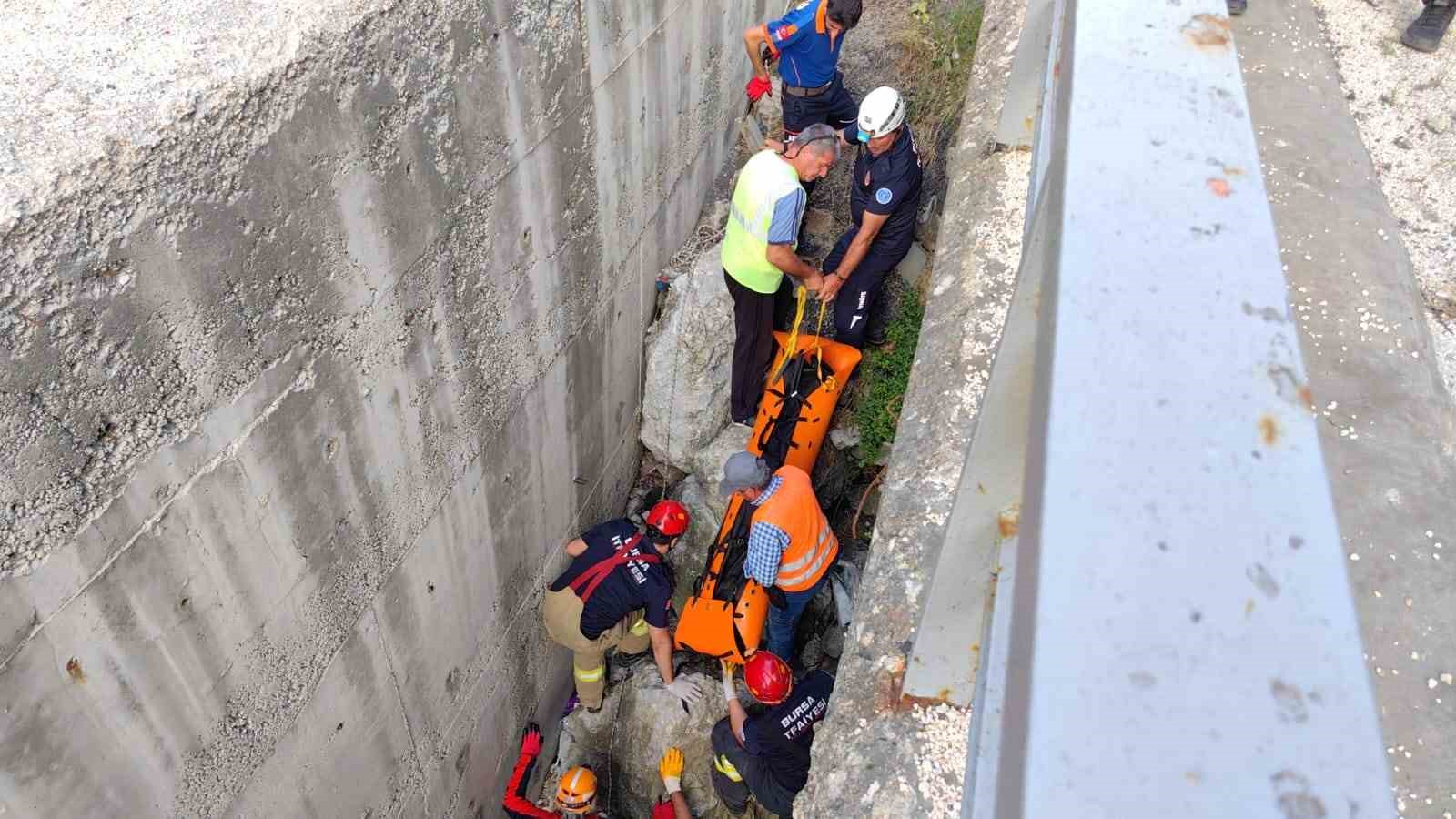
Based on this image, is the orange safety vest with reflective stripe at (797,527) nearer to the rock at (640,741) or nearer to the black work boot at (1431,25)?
the rock at (640,741)

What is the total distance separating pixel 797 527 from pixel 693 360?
143 cm

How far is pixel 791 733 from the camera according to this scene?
4.38 metres

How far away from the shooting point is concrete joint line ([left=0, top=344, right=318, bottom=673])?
7.16 feet

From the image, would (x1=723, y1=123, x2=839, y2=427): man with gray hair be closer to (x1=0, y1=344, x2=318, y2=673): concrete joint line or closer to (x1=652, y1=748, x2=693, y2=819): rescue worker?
(x1=652, y1=748, x2=693, y2=819): rescue worker

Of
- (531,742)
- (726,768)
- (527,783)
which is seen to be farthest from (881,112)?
Answer: (527,783)

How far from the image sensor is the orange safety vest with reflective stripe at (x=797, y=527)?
14.5ft

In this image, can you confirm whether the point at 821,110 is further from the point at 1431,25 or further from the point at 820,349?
the point at 1431,25

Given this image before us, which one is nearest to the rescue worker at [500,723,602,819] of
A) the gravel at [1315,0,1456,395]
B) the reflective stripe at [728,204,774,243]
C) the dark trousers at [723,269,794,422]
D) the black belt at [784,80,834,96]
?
the dark trousers at [723,269,794,422]

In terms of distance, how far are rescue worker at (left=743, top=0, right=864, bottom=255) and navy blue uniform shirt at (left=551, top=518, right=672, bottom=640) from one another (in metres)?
2.05

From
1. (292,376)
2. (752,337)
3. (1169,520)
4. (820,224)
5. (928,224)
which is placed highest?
(1169,520)

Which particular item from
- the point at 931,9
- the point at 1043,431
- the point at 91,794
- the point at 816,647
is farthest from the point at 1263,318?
the point at 931,9

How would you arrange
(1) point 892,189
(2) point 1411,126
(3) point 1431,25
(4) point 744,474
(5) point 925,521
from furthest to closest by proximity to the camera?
(1) point 892,189
(4) point 744,474
(3) point 1431,25
(2) point 1411,126
(5) point 925,521

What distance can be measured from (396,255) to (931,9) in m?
4.77

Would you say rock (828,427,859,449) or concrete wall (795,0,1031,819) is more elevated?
concrete wall (795,0,1031,819)
